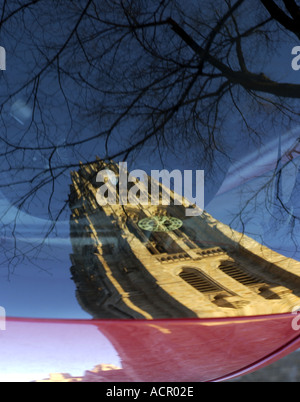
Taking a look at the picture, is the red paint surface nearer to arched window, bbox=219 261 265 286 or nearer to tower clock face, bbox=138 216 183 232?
arched window, bbox=219 261 265 286

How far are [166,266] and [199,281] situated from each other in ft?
0.39

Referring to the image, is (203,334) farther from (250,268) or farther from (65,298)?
(65,298)

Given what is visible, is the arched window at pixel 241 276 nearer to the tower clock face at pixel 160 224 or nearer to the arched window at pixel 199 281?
the arched window at pixel 199 281

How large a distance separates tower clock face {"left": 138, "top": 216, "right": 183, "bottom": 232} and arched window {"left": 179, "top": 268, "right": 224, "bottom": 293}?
213 millimetres

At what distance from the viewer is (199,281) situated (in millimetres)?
1260

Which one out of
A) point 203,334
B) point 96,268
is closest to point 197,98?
point 96,268

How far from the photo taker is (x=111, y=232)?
144 cm

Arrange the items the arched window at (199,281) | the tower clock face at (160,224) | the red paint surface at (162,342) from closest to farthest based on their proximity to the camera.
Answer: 1. the red paint surface at (162,342)
2. the arched window at (199,281)
3. the tower clock face at (160,224)

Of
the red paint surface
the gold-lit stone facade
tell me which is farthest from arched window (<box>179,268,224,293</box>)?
the red paint surface

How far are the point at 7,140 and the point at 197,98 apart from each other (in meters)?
0.73

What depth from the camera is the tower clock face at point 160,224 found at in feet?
4.85

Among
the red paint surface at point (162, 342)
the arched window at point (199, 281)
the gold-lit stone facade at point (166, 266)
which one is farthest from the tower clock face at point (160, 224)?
the red paint surface at point (162, 342)

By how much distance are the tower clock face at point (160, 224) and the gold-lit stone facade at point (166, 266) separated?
12 millimetres

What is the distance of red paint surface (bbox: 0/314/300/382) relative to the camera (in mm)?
1053
